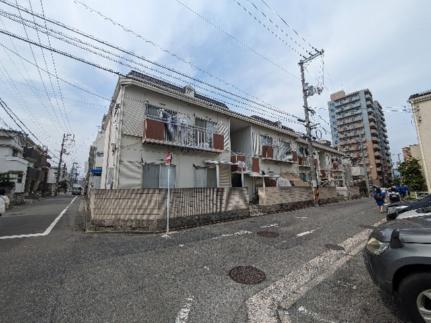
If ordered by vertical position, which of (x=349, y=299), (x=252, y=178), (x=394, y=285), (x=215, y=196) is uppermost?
(x=252, y=178)

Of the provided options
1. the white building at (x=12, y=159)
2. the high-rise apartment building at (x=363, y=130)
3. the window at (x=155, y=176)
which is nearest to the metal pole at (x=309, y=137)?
the window at (x=155, y=176)

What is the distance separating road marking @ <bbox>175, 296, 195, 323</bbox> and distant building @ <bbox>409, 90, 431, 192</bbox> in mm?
18703

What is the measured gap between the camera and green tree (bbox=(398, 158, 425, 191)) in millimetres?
25172

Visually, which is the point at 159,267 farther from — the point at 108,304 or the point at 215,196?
the point at 215,196

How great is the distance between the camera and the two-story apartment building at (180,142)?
10727mm

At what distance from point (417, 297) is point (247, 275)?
2.51m

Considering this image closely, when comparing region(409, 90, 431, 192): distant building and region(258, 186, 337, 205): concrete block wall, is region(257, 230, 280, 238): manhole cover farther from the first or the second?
region(409, 90, 431, 192): distant building

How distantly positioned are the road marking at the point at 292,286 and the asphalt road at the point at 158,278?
0.38ft

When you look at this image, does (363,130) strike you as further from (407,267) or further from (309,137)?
(407,267)

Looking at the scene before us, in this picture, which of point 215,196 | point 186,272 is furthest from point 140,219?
point 186,272

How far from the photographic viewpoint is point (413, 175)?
85.9ft

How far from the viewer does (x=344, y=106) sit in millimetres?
74312

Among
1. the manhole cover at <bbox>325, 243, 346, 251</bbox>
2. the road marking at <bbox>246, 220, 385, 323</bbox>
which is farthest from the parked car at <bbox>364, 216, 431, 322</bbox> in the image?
the manhole cover at <bbox>325, 243, 346, 251</bbox>

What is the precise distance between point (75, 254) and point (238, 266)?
13.2 ft
